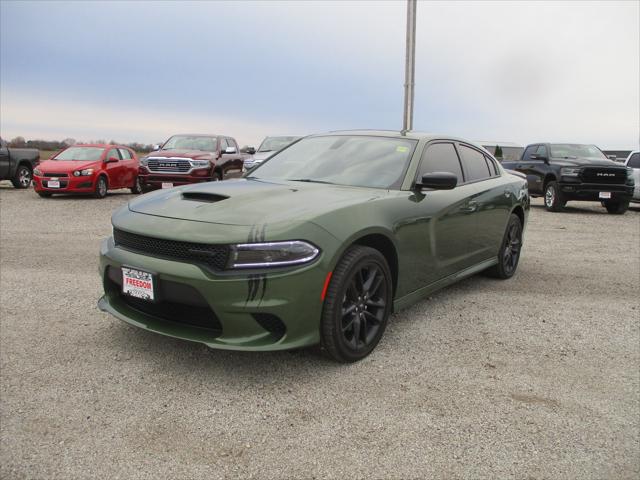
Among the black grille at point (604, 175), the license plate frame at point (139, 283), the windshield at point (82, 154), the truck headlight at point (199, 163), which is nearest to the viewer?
the license plate frame at point (139, 283)

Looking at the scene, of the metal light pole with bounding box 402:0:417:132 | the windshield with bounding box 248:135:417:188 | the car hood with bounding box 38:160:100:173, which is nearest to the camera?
the windshield with bounding box 248:135:417:188

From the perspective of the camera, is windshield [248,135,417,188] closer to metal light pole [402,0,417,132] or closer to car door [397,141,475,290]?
car door [397,141,475,290]

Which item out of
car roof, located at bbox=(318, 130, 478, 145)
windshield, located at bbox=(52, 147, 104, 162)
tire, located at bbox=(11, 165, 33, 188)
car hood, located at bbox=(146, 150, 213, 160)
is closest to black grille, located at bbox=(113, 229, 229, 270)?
car roof, located at bbox=(318, 130, 478, 145)

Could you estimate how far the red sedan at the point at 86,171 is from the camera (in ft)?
43.7

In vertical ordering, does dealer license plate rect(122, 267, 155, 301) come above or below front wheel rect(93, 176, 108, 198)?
above

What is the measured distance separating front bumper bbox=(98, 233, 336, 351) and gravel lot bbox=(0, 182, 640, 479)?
1.00 ft

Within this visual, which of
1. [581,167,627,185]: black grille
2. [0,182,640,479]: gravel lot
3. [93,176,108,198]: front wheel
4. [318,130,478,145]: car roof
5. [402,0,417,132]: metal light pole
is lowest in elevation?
[0,182,640,479]: gravel lot

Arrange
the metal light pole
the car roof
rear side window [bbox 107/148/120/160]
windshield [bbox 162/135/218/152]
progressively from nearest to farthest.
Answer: the car roof, windshield [bbox 162/135/218/152], rear side window [bbox 107/148/120/160], the metal light pole

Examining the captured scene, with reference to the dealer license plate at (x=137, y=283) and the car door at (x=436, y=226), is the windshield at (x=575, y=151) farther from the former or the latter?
the dealer license plate at (x=137, y=283)

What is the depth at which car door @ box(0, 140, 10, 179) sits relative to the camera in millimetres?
16016

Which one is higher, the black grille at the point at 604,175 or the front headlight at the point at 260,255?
the front headlight at the point at 260,255

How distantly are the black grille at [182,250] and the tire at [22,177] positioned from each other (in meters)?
15.9

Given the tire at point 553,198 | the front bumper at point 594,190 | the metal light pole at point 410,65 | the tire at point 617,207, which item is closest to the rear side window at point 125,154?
the metal light pole at point 410,65

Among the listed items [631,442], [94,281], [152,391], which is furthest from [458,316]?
[94,281]
